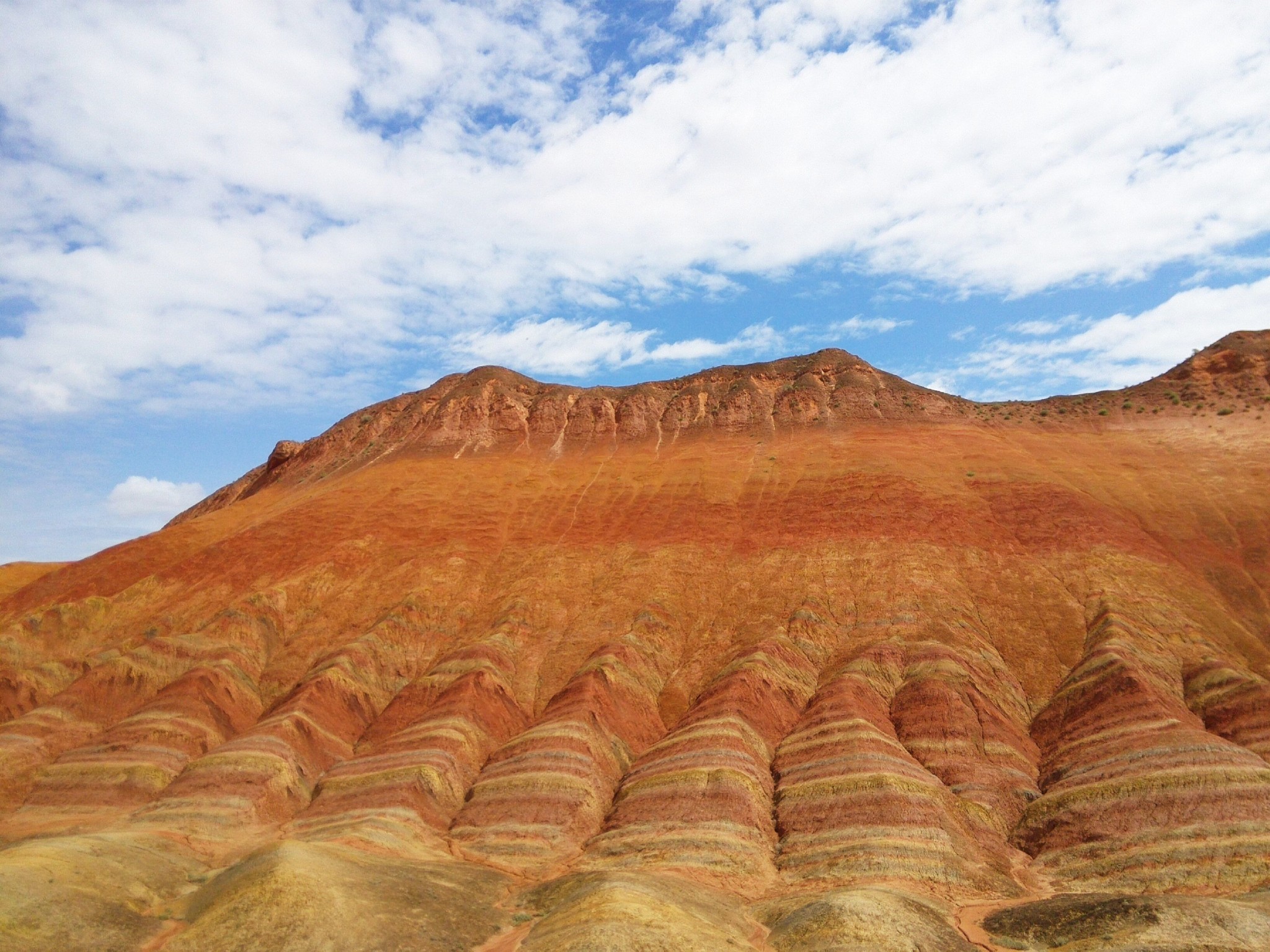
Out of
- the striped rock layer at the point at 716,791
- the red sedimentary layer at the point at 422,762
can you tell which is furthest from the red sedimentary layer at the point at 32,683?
the striped rock layer at the point at 716,791

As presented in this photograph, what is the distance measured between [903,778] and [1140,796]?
8640 mm

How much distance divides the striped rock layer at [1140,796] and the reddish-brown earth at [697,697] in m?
0.14

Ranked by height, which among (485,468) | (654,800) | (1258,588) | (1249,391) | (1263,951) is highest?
(485,468)

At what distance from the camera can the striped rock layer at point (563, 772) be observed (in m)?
34.8

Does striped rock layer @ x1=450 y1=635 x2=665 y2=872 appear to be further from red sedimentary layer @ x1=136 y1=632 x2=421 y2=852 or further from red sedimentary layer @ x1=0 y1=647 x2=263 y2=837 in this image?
red sedimentary layer @ x1=0 y1=647 x2=263 y2=837

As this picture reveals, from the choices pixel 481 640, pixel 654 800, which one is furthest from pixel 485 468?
pixel 654 800

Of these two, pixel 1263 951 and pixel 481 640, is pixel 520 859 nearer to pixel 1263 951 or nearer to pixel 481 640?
pixel 481 640

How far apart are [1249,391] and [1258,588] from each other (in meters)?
26.7

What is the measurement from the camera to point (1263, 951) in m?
21.9

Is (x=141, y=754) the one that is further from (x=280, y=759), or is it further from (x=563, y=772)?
(x=563, y=772)

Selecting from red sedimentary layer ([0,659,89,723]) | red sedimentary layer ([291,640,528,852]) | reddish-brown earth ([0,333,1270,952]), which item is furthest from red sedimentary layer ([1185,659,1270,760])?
red sedimentary layer ([0,659,89,723])

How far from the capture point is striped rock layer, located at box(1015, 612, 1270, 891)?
29.2 m

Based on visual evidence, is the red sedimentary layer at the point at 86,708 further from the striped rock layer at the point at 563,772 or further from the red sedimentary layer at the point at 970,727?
the red sedimentary layer at the point at 970,727

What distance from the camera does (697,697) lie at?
4388 centimetres
